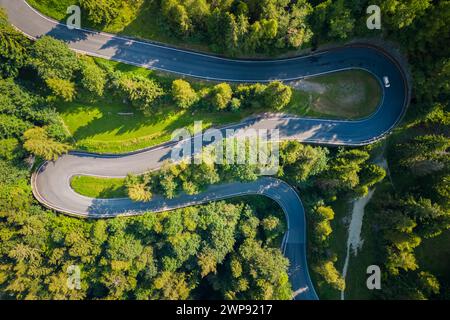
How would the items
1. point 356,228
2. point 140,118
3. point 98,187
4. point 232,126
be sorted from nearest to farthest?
1. point 140,118
2. point 232,126
3. point 98,187
4. point 356,228

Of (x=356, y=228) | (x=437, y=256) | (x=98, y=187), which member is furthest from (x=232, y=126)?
(x=437, y=256)

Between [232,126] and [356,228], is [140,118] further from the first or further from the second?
[356,228]

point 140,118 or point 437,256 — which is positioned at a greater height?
point 140,118

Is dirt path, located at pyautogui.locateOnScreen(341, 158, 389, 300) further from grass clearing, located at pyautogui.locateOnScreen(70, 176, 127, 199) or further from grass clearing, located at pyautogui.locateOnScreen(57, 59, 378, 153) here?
grass clearing, located at pyautogui.locateOnScreen(70, 176, 127, 199)

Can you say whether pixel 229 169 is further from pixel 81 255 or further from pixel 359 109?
pixel 81 255

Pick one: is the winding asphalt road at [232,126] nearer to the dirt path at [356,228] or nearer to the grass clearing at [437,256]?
the dirt path at [356,228]

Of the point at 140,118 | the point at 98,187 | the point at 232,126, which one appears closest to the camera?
the point at 140,118
